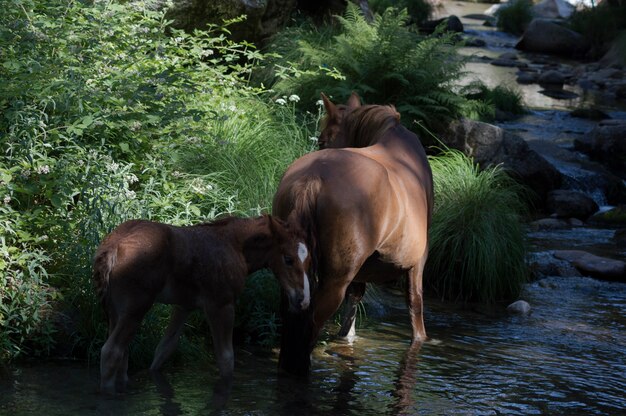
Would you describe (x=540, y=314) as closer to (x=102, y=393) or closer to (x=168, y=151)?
(x=168, y=151)

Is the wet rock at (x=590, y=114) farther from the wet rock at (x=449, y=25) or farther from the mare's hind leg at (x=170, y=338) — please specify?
the mare's hind leg at (x=170, y=338)

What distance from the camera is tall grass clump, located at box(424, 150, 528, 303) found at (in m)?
9.61

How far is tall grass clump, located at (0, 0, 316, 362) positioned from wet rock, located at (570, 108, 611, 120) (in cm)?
1332

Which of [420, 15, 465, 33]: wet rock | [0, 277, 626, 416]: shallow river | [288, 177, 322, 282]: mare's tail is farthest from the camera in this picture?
[420, 15, 465, 33]: wet rock

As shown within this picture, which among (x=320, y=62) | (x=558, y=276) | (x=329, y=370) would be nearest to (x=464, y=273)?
(x=558, y=276)

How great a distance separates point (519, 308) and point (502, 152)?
5330mm

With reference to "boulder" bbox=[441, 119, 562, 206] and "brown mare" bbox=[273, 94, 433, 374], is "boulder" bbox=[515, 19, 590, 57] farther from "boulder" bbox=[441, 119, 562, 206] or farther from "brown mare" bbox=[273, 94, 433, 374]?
"brown mare" bbox=[273, 94, 433, 374]

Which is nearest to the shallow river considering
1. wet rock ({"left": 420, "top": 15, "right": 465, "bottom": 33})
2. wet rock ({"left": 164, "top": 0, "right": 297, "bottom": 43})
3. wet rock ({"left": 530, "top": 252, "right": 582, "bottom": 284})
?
wet rock ({"left": 530, "top": 252, "right": 582, "bottom": 284})

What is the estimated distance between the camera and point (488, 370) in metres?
7.12

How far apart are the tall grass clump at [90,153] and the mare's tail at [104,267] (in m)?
1.10

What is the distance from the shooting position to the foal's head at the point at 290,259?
5723 millimetres

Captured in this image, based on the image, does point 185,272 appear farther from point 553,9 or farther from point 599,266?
point 553,9

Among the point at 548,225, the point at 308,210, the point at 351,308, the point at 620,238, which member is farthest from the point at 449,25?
the point at 308,210

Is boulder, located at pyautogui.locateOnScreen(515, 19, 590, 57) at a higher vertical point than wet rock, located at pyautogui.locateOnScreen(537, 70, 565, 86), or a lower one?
higher
